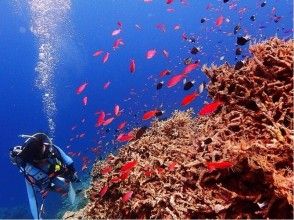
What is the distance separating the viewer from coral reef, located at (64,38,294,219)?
4.21 meters

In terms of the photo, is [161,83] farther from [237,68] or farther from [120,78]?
[120,78]

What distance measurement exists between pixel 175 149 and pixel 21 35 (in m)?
137

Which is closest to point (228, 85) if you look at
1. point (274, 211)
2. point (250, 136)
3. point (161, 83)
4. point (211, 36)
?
point (250, 136)

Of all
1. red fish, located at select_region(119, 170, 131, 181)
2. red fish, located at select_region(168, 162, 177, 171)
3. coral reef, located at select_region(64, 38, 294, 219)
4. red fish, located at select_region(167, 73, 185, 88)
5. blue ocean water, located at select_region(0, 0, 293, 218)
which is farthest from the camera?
blue ocean water, located at select_region(0, 0, 293, 218)

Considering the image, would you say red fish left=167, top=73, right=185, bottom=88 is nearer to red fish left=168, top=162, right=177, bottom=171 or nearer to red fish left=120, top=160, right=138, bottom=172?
red fish left=120, top=160, right=138, bottom=172

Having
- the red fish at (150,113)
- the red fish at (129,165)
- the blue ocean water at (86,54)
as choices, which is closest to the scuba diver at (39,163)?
the red fish at (129,165)

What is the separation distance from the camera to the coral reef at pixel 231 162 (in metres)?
4.21

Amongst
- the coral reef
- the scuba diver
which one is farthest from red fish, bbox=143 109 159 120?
the scuba diver

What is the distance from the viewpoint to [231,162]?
14.6ft

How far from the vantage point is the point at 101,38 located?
13712cm

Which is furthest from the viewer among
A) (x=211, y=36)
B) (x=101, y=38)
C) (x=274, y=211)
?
(x=101, y=38)

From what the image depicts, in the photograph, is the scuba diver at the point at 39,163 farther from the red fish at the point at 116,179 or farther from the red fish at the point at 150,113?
the red fish at the point at 150,113

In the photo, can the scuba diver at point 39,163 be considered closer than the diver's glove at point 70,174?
Yes

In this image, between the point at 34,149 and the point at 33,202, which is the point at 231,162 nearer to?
the point at 33,202
